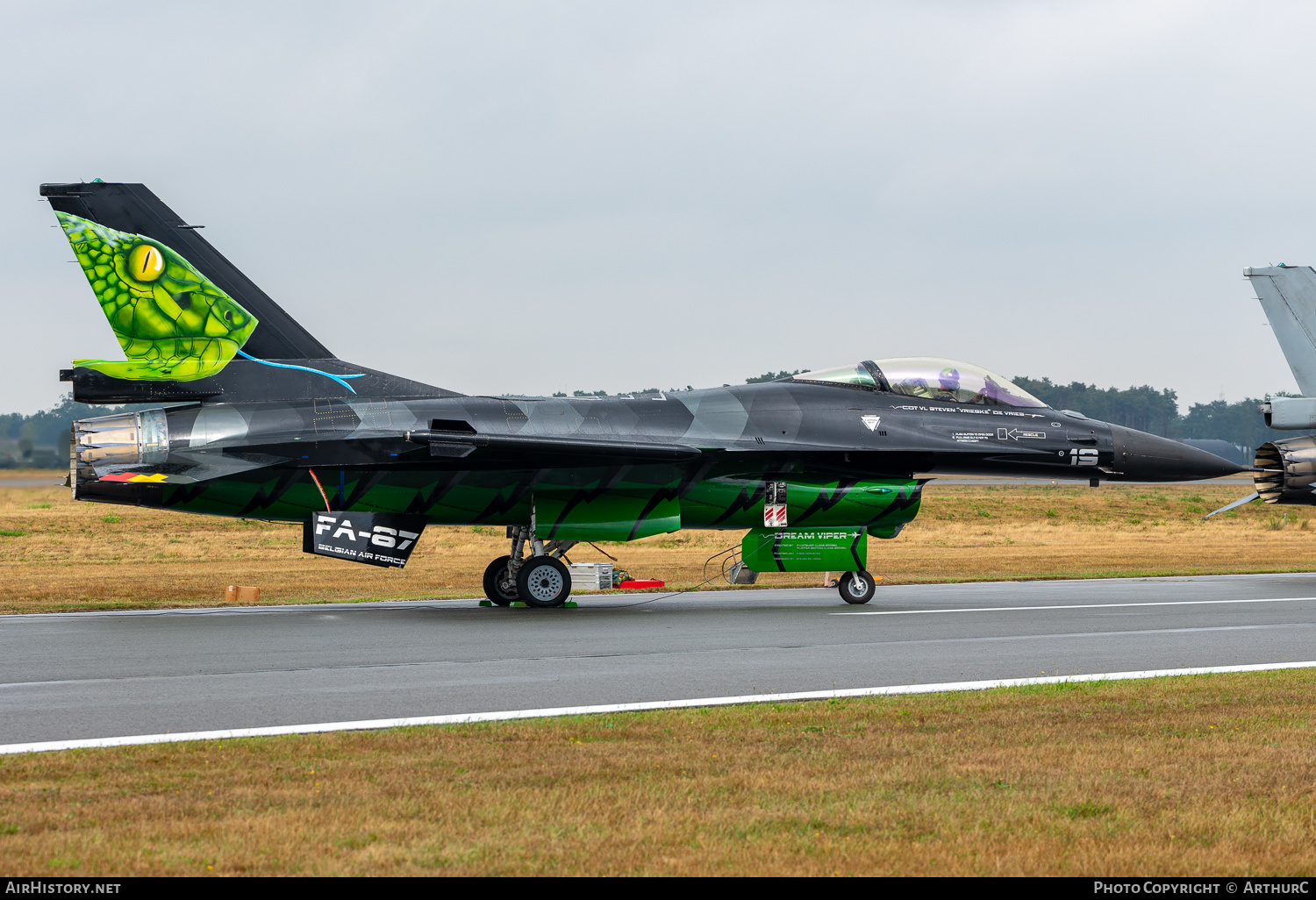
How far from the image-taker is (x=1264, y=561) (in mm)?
29625

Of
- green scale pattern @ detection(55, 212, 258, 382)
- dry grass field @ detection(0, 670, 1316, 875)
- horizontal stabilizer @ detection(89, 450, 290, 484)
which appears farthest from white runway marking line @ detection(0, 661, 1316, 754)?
green scale pattern @ detection(55, 212, 258, 382)

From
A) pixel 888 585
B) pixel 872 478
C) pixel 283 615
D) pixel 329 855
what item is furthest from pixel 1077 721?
pixel 888 585

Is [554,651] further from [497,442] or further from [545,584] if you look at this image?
[545,584]

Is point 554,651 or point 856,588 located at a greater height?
point 856,588

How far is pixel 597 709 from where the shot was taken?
916cm

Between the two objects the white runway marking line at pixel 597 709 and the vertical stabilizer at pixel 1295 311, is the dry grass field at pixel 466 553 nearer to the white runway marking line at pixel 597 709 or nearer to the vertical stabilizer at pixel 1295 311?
the vertical stabilizer at pixel 1295 311

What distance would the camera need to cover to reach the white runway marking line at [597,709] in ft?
25.4

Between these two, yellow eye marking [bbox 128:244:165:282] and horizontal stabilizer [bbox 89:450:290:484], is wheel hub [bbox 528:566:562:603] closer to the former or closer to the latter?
horizontal stabilizer [bbox 89:450:290:484]

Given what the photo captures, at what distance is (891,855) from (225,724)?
510 centimetres

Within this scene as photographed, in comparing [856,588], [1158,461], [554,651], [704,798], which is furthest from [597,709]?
[1158,461]

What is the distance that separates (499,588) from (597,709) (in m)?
10.1

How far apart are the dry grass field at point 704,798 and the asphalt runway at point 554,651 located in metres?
1.61

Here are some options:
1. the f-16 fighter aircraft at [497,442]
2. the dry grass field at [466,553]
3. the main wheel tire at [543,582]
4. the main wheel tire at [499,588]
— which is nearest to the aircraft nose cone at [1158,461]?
the f-16 fighter aircraft at [497,442]

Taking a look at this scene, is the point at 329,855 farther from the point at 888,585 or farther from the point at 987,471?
the point at 888,585
